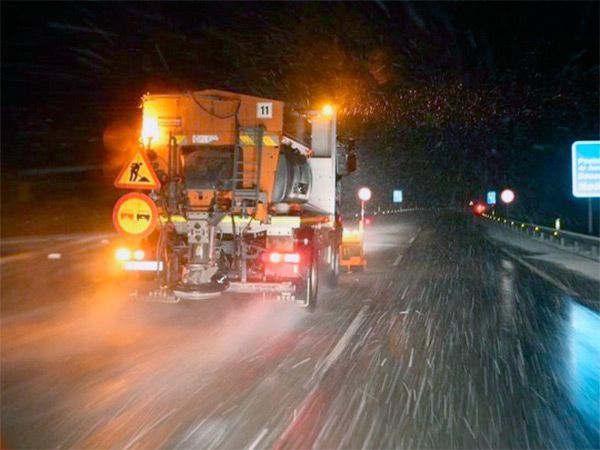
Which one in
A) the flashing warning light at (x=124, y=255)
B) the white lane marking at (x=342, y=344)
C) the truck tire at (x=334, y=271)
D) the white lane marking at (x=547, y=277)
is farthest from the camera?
the truck tire at (x=334, y=271)

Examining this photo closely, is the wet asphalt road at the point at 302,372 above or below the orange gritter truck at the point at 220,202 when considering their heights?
below

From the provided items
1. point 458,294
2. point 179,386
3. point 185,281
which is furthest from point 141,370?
point 458,294

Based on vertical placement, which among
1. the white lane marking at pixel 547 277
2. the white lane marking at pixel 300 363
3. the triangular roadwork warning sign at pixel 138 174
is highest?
the triangular roadwork warning sign at pixel 138 174

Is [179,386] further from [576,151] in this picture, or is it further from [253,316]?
[576,151]

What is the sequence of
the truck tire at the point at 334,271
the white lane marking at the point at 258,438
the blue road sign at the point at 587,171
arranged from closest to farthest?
the white lane marking at the point at 258,438
the truck tire at the point at 334,271
the blue road sign at the point at 587,171

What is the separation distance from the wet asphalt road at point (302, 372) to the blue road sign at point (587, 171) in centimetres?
739

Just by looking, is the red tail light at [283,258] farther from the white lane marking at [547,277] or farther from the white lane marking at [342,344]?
the white lane marking at [547,277]

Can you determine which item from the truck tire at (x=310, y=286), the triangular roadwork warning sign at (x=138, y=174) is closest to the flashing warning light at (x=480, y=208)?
the truck tire at (x=310, y=286)

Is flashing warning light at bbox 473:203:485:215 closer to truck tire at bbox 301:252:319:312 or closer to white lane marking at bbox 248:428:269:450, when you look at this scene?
truck tire at bbox 301:252:319:312

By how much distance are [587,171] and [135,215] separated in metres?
15.6

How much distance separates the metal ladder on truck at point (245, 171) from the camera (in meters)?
10.7

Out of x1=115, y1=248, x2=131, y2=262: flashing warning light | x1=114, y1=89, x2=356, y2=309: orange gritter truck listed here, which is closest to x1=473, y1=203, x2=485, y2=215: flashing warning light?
x1=114, y1=89, x2=356, y2=309: orange gritter truck

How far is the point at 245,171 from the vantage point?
11.0 meters

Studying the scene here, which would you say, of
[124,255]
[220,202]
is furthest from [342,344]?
[124,255]
